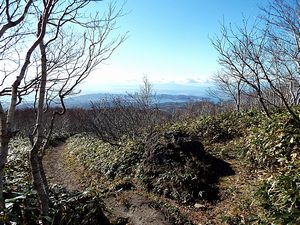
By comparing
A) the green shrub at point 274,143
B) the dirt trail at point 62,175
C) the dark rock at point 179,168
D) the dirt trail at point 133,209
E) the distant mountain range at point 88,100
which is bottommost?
the dirt trail at point 62,175

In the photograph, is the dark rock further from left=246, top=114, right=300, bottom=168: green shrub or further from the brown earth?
left=246, top=114, right=300, bottom=168: green shrub

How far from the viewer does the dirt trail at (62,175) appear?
10.4 metres

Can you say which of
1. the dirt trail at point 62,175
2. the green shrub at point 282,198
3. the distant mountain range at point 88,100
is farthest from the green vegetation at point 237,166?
the distant mountain range at point 88,100

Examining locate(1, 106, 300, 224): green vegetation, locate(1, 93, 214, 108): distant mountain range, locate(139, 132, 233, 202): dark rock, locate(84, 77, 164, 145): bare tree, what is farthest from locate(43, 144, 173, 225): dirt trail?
locate(84, 77, 164, 145): bare tree

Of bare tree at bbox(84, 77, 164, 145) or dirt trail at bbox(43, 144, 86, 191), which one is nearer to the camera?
dirt trail at bbox(43, 144, 86, 191)

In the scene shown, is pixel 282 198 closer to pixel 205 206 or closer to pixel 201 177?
pixel 205 206

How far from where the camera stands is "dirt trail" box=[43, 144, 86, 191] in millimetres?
10364

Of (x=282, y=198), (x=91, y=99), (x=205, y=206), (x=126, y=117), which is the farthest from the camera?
(x=91, y=99)

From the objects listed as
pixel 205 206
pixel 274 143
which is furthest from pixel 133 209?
pixel 274 143

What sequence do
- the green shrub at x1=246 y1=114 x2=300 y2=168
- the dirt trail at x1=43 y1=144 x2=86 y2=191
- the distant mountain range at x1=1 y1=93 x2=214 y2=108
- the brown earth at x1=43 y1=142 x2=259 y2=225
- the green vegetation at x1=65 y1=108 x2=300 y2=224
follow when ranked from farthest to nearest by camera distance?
1. the dirt trail at x1=43 y1=144 x2=86 y2=191
2. the distant mountain range at x1=1 y1=93 x2=214 y2=108
3. the green shrub at x1=246 y1=114 x2=300 y2=168
4. the brown earth at x1=43 y1=142 x2=259 y2=225
5. the green vegetation at x1=65 y1=108 x2=300 y2=224

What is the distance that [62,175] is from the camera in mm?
12289

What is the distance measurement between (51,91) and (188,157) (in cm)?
468

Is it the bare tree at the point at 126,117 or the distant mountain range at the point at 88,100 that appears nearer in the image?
the distant mountain range at the point at 88,100

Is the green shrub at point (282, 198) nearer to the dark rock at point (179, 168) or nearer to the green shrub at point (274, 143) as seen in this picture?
the green shrub at point (274, 143)
